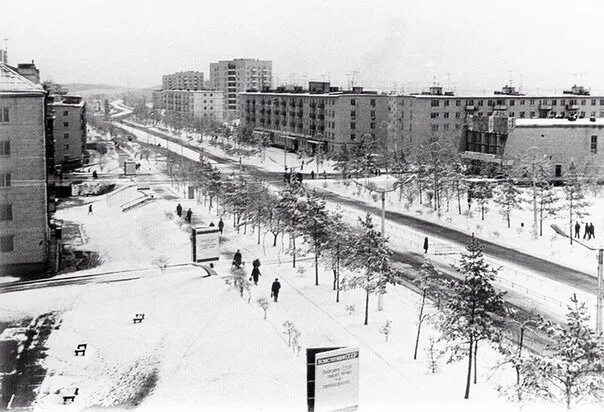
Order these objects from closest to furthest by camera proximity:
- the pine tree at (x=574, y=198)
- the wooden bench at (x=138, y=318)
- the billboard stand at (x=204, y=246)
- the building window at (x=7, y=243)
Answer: the wooden bench at (x=138, y=318) < the billboard stand at (x=204, y=246) < the building window at (x=7, y=243) < the pine tree at (x=574, y=198)

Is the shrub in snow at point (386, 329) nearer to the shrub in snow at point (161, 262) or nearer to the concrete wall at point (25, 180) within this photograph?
the shrub in snow at point (161, 262)

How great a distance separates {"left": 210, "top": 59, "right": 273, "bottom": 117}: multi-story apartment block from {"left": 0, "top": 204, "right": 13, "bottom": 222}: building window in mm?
138857

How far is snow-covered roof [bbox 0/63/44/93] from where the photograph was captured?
129ft

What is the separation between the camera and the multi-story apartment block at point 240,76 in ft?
591

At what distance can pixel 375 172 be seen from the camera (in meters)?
81.2

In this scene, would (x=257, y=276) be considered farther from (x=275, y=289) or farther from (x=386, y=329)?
(x=386, y=329)

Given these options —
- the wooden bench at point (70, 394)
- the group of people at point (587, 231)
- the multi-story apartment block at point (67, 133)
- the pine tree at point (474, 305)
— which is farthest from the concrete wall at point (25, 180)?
the multi-story apartment block at point (67, 133)

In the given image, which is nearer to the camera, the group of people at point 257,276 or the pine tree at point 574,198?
the group of people at point 257,276

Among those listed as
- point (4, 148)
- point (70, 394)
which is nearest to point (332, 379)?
point (70, 394)

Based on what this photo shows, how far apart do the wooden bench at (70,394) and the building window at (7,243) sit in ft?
62.9

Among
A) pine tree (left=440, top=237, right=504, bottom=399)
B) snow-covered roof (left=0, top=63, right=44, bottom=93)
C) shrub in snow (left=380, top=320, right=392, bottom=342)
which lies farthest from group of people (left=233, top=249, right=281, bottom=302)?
snow-covered roof (left=0, top=63, right=44, bottom=93)

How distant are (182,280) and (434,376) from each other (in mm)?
16375

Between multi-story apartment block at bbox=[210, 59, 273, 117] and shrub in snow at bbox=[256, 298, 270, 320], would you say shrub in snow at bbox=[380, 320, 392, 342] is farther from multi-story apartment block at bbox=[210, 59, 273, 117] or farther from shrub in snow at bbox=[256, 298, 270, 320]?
multi-story apartment block at bbox=[210, 59, 273, 117]

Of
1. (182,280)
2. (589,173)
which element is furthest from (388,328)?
(589,173)
